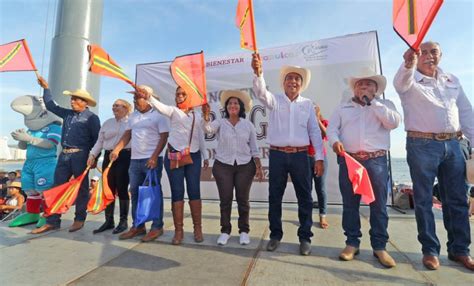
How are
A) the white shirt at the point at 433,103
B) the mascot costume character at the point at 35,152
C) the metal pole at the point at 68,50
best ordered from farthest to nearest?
the metal pole at the point at 68,50, the mascot costume character at the point at 35,152, the white shirt at the point at 433,103

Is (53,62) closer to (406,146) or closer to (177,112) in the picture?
(177,112)

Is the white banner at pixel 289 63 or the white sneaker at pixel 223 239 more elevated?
the white banner at pixel 289 63

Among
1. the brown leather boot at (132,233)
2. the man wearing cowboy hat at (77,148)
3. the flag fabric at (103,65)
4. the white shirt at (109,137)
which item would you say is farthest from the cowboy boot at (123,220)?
the flag fabric at (103,65)

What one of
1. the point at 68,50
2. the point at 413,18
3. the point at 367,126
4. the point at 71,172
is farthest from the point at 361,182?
the point at 68,50

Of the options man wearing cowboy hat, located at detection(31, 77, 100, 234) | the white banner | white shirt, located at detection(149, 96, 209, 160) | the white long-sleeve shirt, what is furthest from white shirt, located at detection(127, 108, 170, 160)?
the white banner

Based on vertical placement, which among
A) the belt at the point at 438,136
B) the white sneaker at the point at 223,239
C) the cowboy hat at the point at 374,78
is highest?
the cowboy hat at the point at 374,78

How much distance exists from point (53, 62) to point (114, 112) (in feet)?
10.7

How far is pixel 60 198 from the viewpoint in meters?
3.23

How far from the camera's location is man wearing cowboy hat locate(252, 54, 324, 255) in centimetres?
279

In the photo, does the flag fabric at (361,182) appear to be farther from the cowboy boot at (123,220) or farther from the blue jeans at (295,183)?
the cowboy boot at (123,220)

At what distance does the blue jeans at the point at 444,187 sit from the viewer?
243 centimetres

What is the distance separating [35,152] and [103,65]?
2.12 m

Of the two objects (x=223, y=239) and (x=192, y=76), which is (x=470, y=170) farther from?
(x=192, y=76)

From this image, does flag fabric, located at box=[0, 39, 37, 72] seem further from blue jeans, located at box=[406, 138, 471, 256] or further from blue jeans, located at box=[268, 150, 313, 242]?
blue jeans, located at box=[406, 138, 471, 256]
